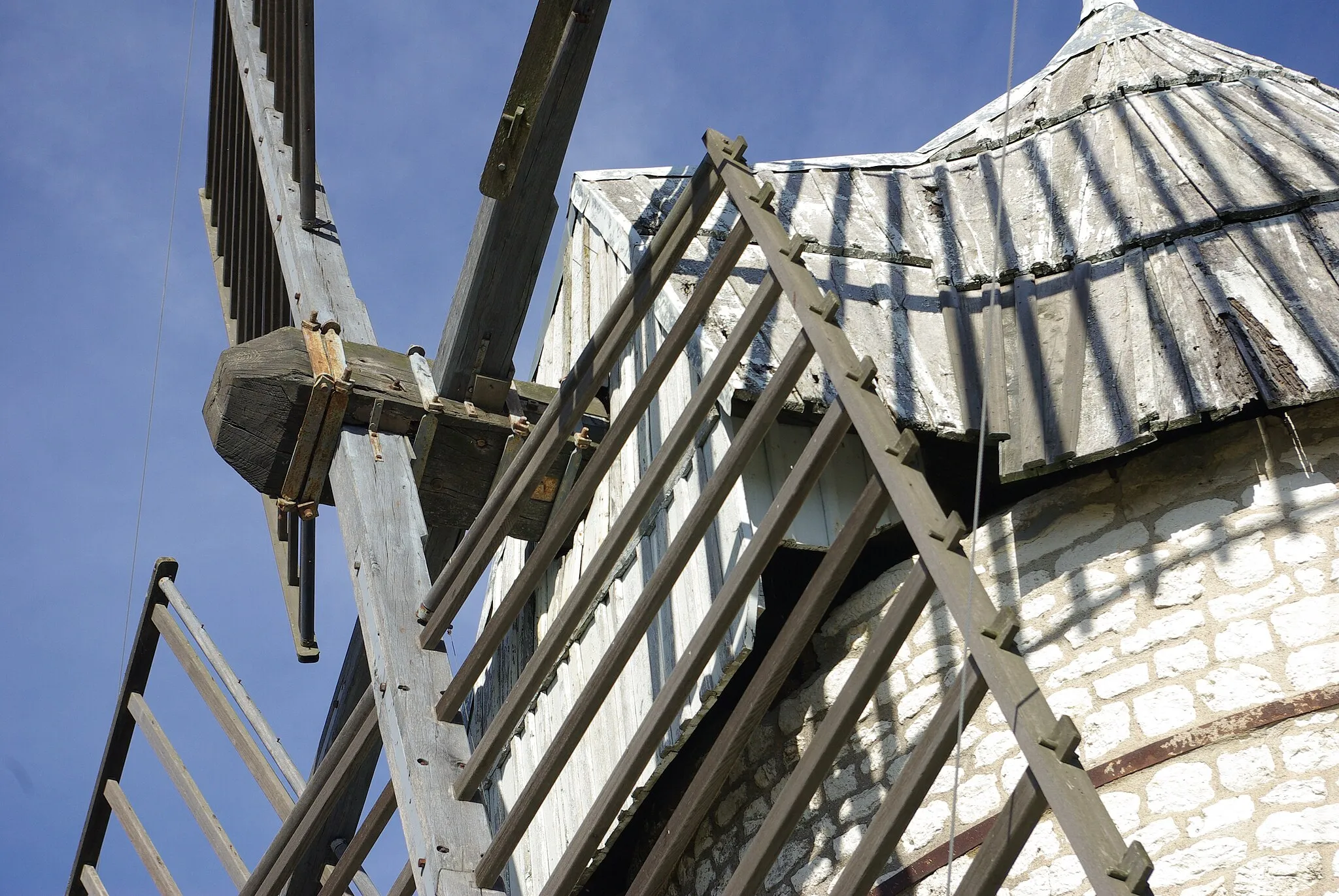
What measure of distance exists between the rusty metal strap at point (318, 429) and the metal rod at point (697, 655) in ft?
6.32

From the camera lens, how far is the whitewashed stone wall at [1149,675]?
3402 millimetres

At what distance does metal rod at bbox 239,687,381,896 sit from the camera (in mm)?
3889

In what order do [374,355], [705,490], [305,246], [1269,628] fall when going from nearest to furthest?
[705,490], [1269,628], [374,355], [305,246]

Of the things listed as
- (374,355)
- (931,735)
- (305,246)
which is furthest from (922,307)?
(931,735)

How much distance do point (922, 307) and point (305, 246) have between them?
7.71 feet

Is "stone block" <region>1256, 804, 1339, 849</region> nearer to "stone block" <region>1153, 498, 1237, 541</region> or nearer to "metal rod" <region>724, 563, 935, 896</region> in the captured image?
"stone block" <region>1153, 498, 1237, 541</region>

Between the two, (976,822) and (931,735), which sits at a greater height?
(976,822)

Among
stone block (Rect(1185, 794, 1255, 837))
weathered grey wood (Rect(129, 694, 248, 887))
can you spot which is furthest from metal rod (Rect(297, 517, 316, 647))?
stone block (Rect(1185, 794, 1255, 837))

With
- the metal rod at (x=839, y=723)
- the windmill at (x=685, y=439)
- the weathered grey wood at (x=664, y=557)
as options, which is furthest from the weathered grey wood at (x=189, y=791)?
the metal rod at (x=839, y=723)

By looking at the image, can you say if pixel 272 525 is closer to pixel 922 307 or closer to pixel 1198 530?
pixel 922 307

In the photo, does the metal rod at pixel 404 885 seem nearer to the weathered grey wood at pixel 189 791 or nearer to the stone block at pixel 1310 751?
the weathered grey wood at pixel 189 791

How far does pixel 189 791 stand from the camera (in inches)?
215

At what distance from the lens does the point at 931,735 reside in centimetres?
255

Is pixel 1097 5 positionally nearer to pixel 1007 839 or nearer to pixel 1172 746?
pixel 1172 746
